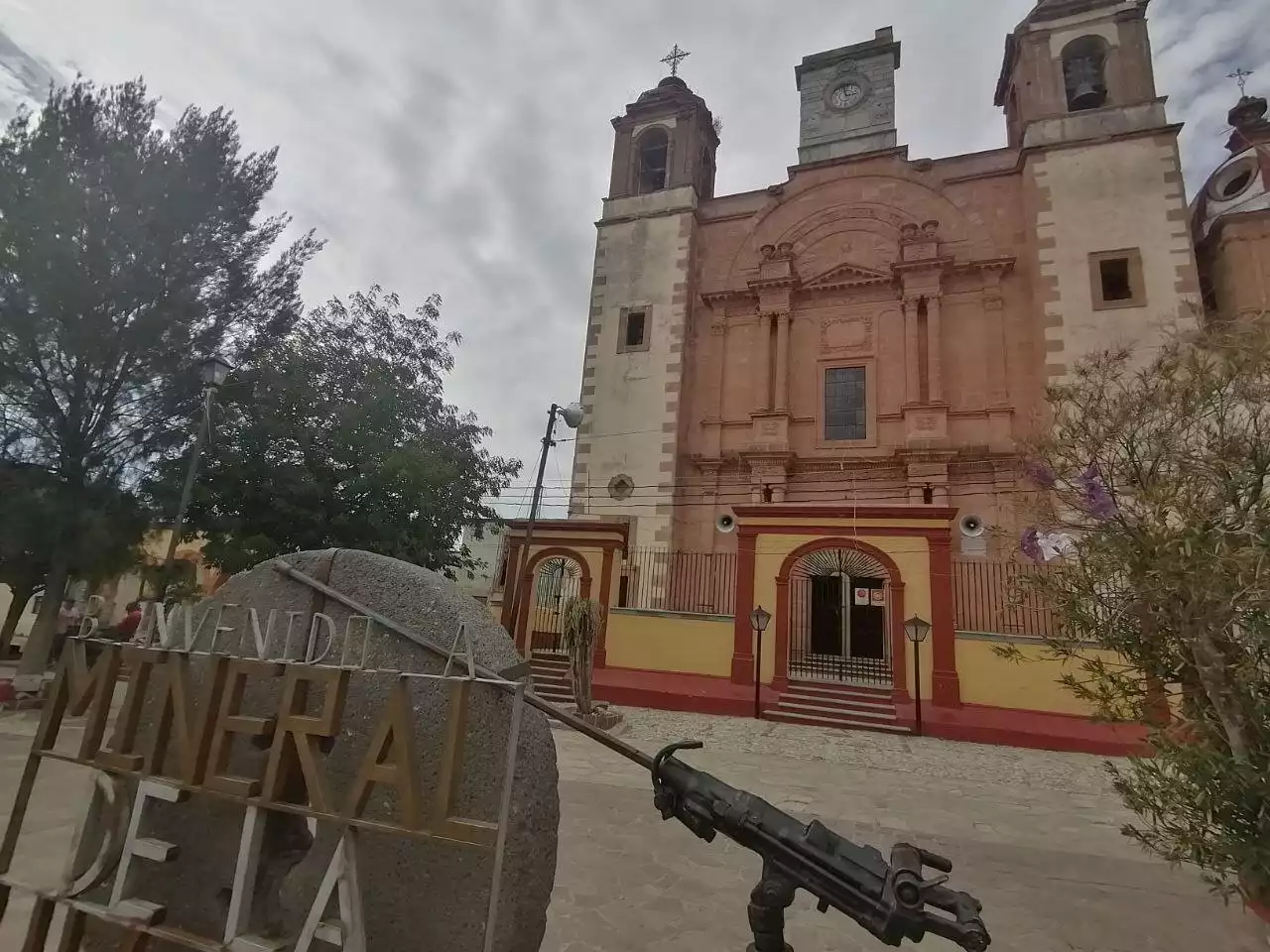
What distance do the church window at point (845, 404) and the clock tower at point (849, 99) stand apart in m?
6.18

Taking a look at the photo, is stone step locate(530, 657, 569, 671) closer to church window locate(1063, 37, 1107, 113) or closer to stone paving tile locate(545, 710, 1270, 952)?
stone paving tile locate(545, 710, 1270, 952)

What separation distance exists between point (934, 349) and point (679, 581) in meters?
8.00

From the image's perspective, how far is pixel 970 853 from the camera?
510 centimetres

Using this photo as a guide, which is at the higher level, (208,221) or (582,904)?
(208,221)

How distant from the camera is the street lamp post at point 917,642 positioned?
1055 centimetres

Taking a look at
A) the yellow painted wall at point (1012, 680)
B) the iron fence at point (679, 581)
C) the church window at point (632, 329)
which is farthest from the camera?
the church window at point (632, 329)

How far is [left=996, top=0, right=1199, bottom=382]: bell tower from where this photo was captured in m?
13.9

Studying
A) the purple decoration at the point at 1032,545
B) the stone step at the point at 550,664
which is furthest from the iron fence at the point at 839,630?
the purple decoration at the point at 1032,545

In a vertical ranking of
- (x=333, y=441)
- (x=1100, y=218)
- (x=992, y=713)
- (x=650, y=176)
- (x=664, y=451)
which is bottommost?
(x=992, y=713)

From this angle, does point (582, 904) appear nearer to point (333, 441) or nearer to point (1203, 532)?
point (1203, 532)

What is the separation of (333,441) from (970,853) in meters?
10.2

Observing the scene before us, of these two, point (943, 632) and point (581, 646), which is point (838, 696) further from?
point (581, 646)

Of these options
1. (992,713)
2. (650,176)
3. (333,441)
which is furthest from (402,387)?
(992,713)

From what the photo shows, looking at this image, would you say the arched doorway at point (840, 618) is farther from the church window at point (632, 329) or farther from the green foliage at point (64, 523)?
the green foliage at point (64, 523)
